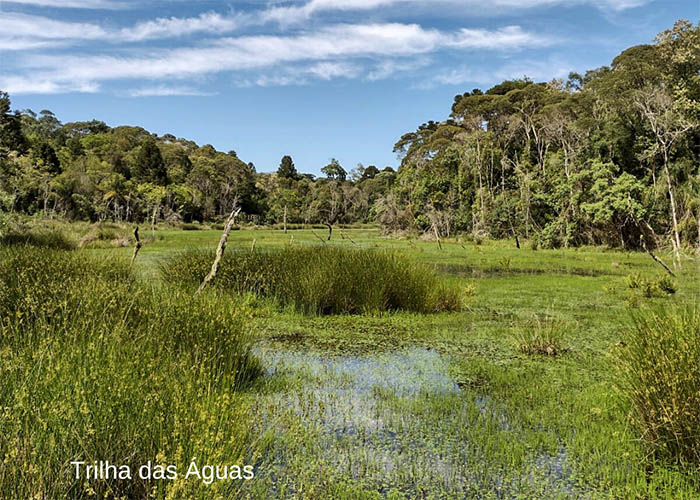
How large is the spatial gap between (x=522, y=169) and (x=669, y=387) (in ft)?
108

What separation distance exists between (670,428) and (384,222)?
1645 inches

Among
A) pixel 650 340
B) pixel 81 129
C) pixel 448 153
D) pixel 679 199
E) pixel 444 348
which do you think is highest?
pixel 81 129

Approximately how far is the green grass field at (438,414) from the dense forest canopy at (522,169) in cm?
1483

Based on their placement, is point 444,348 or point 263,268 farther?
point 263,268

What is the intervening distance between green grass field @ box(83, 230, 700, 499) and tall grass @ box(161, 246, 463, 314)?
507 millimetres

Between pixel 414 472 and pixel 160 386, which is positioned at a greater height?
pixel 160 386

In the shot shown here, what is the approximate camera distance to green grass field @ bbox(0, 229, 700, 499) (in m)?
3.40

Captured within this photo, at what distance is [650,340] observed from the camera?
158 inches

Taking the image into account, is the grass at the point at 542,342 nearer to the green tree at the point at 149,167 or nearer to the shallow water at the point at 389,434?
the shallow water at the point at 389,434

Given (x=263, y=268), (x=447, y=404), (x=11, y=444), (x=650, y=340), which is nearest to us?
(x=11, y=444)

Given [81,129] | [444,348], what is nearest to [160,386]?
[444,348]

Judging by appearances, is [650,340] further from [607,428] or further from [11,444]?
[11,444]

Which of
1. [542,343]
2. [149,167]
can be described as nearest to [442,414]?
[542,343]

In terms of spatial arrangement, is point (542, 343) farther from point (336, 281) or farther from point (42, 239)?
point (42, 239)
